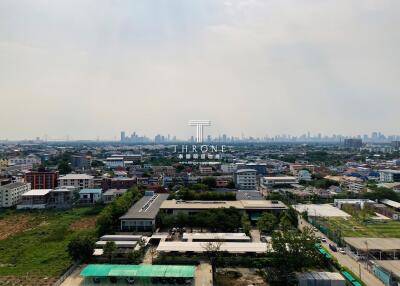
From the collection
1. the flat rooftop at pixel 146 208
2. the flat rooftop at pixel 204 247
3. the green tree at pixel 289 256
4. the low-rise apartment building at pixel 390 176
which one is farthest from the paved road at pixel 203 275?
the low-rise apartment building at pixel 390 176

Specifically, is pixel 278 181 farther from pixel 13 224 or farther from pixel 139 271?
pixel 139 271

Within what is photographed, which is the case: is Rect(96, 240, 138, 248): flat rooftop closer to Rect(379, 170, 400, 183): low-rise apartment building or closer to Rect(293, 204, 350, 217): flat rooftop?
Rect(293, 204, 350, 217): flat rooftop

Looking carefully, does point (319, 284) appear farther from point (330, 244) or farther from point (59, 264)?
point (59, 264)

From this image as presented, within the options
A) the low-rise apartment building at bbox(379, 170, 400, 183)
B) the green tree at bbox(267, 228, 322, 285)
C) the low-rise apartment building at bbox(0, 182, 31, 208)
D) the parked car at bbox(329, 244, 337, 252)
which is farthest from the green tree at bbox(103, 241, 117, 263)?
the low-rise apartment building at bbox(379, 170, 400, 183)

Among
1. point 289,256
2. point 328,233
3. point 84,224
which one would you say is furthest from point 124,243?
point 328,233

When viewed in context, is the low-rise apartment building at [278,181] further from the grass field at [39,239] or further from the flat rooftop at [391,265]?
the flat rooftop at [391,265]

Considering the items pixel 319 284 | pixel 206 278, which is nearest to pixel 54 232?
pixel 206 278
